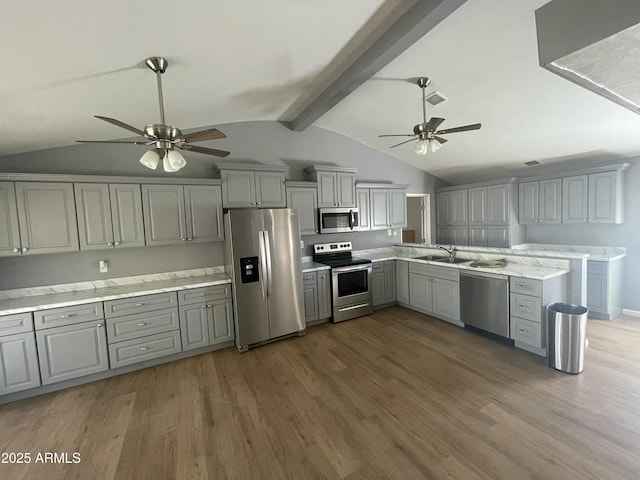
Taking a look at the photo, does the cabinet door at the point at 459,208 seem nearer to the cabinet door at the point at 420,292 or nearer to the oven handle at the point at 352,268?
the cabinet door at the point at 420,292

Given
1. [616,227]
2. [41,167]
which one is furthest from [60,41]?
[616,227]

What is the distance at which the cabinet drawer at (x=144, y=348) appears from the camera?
2910 mm

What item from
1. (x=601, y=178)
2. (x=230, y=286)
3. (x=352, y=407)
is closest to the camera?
(x=352, y=407)

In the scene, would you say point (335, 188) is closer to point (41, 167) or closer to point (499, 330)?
point (499, 330)

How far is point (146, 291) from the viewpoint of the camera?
3021 millimetres

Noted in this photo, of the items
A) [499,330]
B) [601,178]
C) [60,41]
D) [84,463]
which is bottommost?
[84,463]

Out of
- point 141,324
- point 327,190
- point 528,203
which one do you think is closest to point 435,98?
point 327,190

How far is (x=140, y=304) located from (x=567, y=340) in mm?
4440

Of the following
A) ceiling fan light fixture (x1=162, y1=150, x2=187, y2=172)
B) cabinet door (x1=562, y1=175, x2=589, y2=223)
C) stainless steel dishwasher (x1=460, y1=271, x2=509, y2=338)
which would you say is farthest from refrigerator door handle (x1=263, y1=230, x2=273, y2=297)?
cabinet door (x1=562, y1=175, x2=589, y2=223)


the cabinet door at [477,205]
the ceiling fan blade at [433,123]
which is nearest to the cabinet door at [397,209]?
the cabinet door at [477,205]

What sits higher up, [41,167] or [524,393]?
[41,167]

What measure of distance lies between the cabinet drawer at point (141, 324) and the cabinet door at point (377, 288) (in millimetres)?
2952

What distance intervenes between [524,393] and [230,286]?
326cm

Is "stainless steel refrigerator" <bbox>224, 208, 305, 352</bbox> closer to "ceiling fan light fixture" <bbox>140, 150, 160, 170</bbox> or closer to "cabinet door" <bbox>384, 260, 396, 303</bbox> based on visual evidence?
"ceiling fan light fixture" <bbox>140, 150, 160, 170</bbox>
